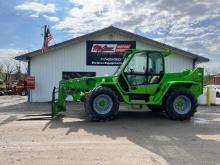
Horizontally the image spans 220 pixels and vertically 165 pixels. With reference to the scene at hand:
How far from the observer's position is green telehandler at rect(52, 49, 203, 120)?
624 inches

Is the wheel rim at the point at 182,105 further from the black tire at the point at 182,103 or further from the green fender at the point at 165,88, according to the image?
the green fender at the point at 165,88

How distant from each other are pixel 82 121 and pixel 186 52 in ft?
45.7

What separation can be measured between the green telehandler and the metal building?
438 inches

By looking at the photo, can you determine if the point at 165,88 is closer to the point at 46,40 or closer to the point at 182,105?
the point at 182,105

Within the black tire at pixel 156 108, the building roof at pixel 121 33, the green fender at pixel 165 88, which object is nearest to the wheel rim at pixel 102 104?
the green fender at pixel 165 88

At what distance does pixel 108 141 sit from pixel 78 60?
56.3ft

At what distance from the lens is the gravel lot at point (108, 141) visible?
29.0 feet

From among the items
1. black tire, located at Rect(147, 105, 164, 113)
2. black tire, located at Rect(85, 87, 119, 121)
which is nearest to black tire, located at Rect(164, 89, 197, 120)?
black tire, located at Rect(147, 105, 164, 113)

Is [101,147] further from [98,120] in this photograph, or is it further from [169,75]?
[169,75]

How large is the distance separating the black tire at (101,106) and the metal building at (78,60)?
12.5 metres

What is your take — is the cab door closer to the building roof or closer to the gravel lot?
the gravel lot

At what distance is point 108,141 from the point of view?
1099cm

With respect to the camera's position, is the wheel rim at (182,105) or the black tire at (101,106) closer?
the black tire at (101,106)

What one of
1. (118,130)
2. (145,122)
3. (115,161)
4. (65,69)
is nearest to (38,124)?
(118,130)
